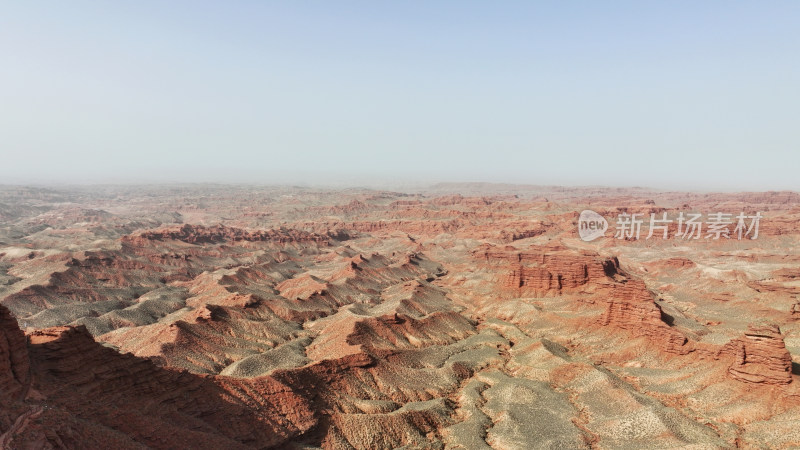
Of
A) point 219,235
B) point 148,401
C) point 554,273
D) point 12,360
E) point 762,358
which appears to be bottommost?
point 219,235

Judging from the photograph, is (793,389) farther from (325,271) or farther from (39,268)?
(39,268)

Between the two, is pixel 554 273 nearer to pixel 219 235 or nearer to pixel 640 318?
pixel 640 318

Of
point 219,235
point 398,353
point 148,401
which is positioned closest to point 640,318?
point 398,353

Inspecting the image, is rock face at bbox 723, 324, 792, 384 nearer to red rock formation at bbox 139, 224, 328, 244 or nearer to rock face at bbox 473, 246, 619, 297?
rock face at bbox 473, 246, 619, 297

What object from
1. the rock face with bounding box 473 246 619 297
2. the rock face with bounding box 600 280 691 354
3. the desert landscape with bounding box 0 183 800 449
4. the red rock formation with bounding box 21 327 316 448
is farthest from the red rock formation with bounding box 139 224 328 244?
the red rock formation with bounding box 21 327 316 448

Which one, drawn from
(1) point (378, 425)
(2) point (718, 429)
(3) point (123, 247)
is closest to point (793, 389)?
(2) point (718, 429)

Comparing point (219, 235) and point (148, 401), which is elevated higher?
point (148, 401)

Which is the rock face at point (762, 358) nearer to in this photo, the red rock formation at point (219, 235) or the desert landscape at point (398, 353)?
the desert landscape at point (398, 353)
